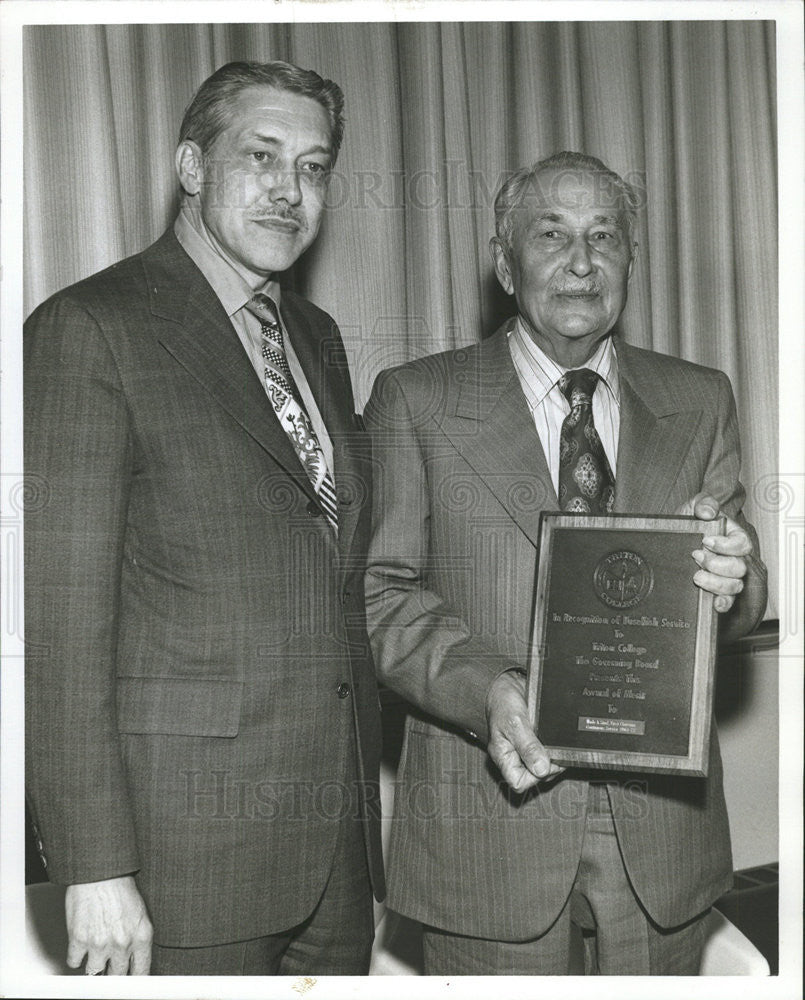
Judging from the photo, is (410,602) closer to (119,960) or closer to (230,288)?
(230,288)

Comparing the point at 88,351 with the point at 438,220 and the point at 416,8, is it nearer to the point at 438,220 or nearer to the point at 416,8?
the point at 438,220

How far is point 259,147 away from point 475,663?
3.03 ft

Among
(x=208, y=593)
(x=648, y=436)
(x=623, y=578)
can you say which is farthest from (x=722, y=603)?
(x=208, y=593)

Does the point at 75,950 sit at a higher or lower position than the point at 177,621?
lower

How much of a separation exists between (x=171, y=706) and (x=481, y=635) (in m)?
0.52

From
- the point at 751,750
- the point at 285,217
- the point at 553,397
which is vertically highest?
the point at 285,217

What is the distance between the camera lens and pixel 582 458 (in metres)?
1.71

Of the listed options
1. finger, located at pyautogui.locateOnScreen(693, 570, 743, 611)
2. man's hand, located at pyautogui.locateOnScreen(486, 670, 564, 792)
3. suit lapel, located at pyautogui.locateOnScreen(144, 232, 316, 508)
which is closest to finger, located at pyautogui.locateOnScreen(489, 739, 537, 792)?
man's hand, located at pyautogui.locateOnScreen(486, 670, 564, 792)

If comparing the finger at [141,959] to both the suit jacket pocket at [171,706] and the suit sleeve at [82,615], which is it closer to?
the suit sleeve at [82,615]

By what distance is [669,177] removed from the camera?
6.21ft

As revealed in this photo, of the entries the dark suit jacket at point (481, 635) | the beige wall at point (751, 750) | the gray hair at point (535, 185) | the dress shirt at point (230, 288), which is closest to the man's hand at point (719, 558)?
the dark suit jacket at point (481, 635)

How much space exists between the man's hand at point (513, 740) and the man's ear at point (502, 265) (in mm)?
686

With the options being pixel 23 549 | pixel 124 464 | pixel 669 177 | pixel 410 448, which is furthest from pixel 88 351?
pixel 669 177

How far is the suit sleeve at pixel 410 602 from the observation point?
1654mm
